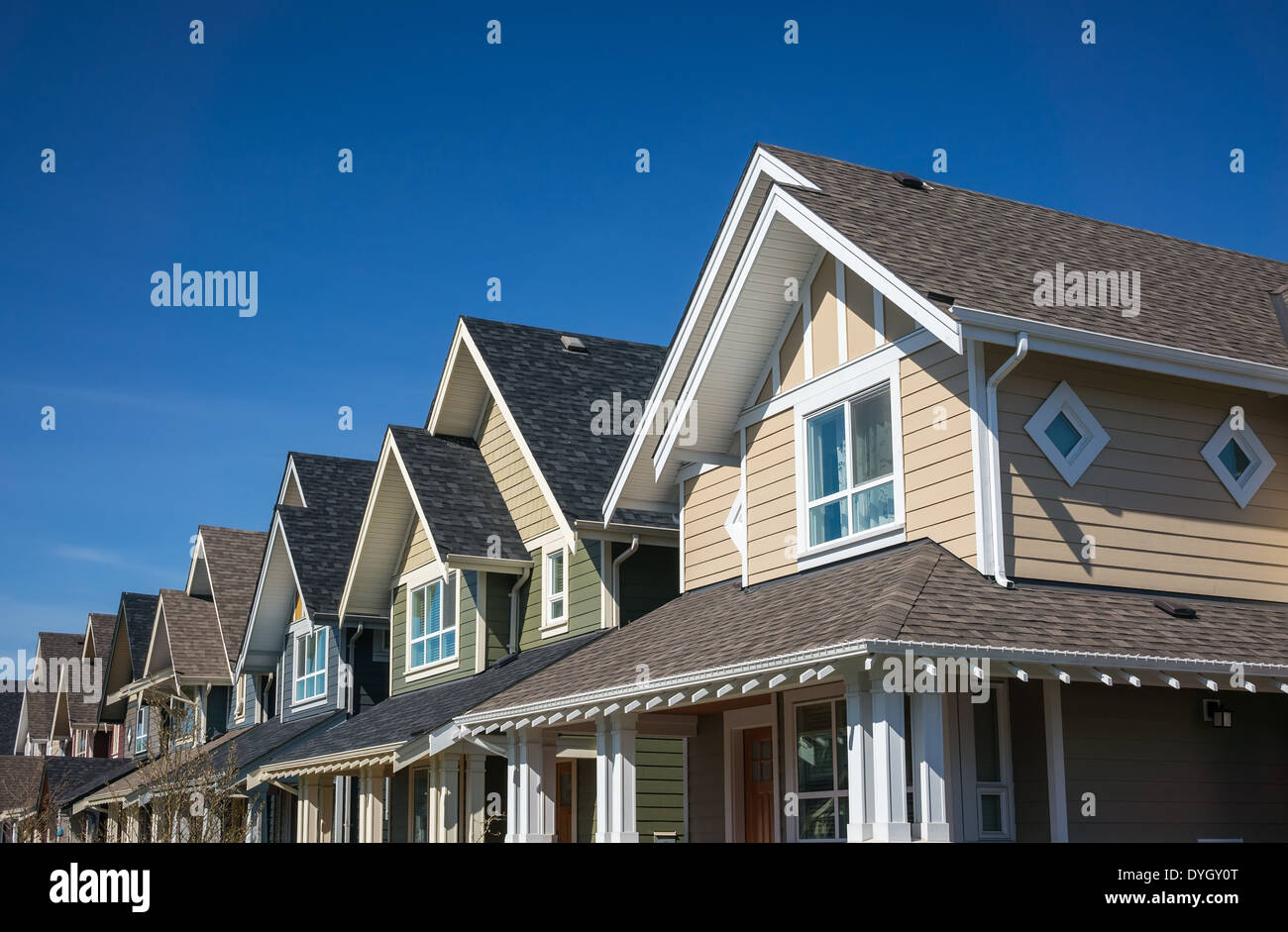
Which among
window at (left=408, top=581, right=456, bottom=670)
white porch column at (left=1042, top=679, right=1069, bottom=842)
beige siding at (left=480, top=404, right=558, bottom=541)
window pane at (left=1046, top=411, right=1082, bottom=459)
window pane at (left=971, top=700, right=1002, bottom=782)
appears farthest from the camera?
window at (left=408, top=581, right=456, bottom=670)

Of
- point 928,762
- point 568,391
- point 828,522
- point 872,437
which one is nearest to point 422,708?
point 568,391

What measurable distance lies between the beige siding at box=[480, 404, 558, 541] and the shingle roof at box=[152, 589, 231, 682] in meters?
16.3

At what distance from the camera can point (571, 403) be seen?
23641 mm

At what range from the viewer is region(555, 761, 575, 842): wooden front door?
2122 cm

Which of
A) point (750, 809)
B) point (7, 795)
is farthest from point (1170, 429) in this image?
point (7, 795)

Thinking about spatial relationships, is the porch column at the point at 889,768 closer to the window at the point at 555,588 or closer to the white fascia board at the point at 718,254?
the white fascia board at the point at 718,254

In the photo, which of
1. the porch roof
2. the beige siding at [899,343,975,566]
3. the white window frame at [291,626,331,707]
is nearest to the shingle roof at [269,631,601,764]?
the white window frame at [291,626,331,707]

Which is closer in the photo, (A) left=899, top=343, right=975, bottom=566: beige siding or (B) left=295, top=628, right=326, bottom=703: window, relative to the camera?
(A) left=899, top=343, right=975, bottom=566: beige siding

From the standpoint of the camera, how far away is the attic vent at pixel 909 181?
54.2 ft

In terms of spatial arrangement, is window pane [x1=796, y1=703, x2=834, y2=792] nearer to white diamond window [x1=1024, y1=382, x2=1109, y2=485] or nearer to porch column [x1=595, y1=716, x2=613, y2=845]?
porch column [x1=595, y1=716, x2=613, y2=845]

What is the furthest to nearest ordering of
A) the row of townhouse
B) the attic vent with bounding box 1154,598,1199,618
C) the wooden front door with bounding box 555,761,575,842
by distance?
the wooden front door with bounding box 555,761,575,842 < the attic vent with bounding box 1154,598,1199,618 < the row of townhouse

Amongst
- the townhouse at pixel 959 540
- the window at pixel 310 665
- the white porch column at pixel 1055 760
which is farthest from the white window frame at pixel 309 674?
the white porch column at pixel 1055 760
